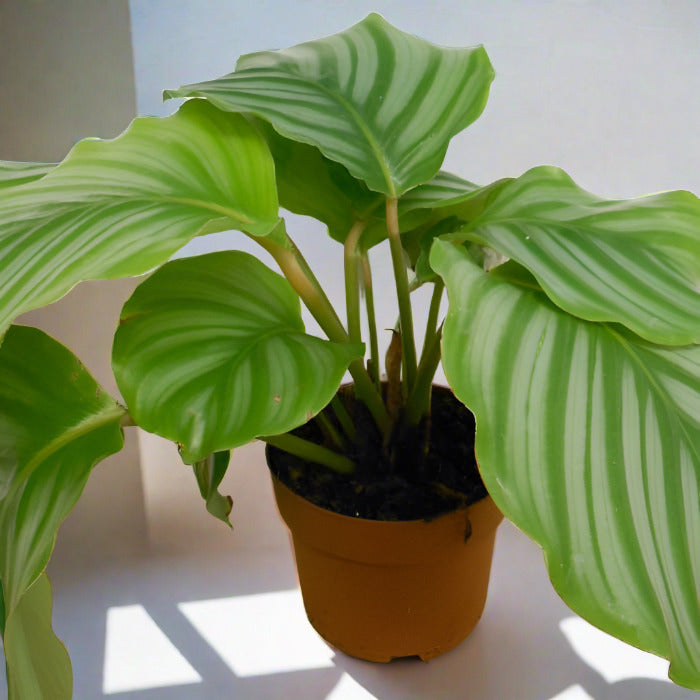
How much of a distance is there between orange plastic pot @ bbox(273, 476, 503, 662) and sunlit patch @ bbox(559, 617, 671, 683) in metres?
0.13

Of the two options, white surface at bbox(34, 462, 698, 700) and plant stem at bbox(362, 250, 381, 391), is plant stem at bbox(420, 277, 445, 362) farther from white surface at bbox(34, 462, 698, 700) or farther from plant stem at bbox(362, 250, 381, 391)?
white surface at bbox(34, 462, 698, 700)

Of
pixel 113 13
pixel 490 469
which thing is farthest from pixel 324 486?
pixel 113 13

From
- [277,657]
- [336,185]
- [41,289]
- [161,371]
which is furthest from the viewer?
[277,657]

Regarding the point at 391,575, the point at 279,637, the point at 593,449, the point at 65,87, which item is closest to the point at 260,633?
the point at 279,637

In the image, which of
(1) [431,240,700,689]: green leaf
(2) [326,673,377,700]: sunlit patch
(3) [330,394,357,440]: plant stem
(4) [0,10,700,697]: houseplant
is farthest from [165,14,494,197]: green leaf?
(2) [326,673,377,700]: sunlit patch

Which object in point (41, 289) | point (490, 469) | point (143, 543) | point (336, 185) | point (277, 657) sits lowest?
point (277, 657)

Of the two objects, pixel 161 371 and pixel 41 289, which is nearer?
pixel 41 289

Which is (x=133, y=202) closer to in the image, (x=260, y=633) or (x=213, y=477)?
(x=213, y=477)

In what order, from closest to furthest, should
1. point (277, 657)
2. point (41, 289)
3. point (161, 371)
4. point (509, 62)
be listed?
1. point (41, 289)
2. point (161, 371)
3. point (277, 657)
4. point (509, 62)

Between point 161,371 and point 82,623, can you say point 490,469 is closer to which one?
Answer: point 161,371

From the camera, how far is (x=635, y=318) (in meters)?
0.48

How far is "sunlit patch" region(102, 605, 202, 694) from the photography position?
0.79 metres

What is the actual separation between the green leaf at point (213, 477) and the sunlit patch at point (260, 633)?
0.21 meters

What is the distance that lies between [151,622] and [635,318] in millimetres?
681
